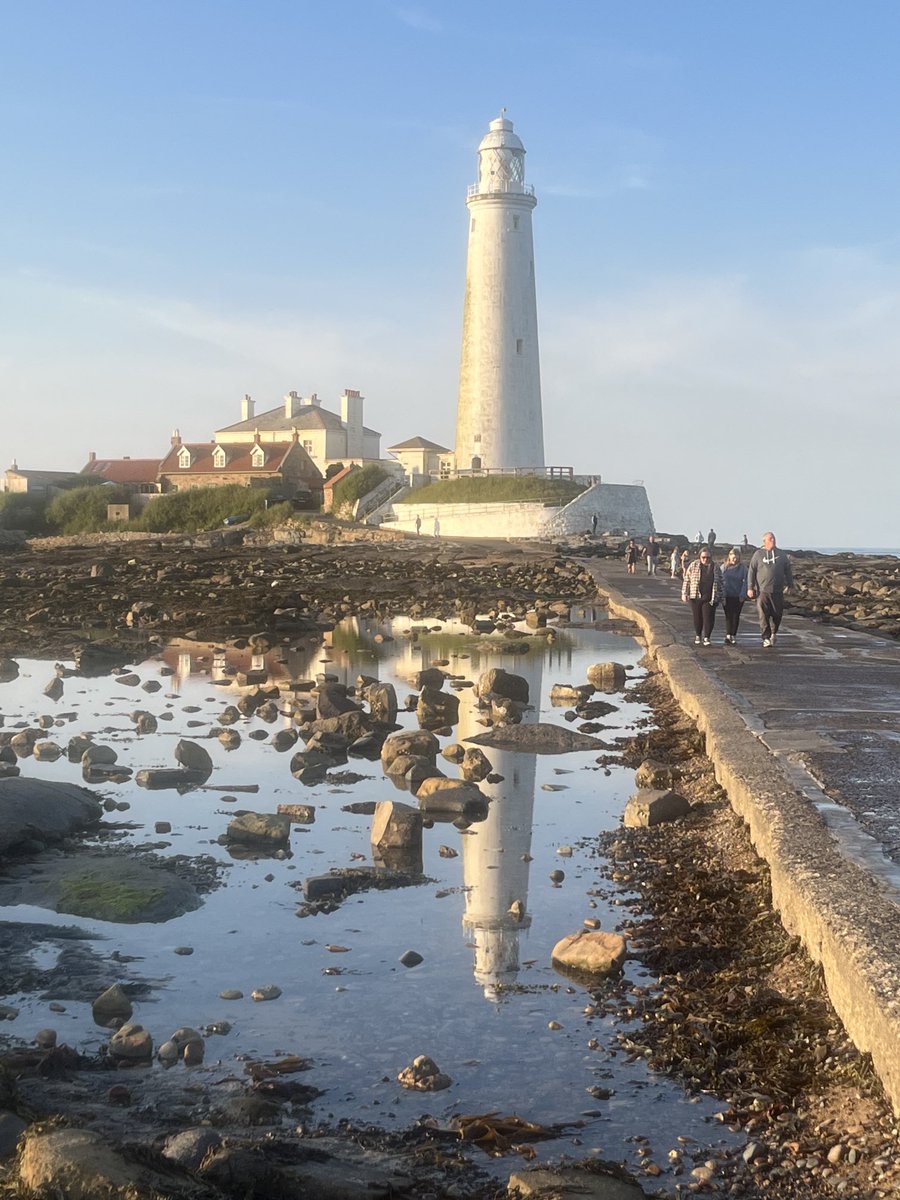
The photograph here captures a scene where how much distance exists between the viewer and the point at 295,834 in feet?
28.7

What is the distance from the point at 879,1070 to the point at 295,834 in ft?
16.6

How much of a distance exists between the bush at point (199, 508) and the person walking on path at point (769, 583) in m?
54.1

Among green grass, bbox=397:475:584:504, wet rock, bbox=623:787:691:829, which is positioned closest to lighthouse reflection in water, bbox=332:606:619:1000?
wet rock, bbox=623:787:691:829

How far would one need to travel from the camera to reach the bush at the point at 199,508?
70312mm

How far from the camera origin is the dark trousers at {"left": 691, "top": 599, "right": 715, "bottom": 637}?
17109 mm

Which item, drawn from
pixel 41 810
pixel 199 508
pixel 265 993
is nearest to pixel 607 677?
pixel 41 810

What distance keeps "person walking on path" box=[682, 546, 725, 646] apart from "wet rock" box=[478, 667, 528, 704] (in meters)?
3.20

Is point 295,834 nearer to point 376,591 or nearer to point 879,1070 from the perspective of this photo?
point 879,1070

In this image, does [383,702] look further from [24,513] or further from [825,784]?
[24,513]

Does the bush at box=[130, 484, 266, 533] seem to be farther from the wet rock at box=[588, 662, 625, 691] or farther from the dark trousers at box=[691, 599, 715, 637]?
the wet rock at box=[588, 662, 625, 691]

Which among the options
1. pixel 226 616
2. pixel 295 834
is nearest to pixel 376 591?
pixel 226 616

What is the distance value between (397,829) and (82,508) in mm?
70684

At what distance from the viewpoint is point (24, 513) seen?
7725 centimetres

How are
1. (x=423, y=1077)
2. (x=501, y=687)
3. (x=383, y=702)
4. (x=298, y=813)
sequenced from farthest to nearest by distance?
(x=501, y=687)
(x=383, y=702)
(x=298, y=813)
(x=423, y=1077)
